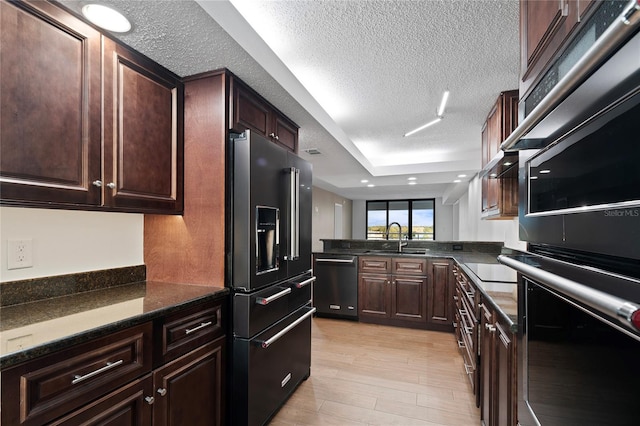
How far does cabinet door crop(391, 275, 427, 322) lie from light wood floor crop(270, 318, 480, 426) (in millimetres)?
267

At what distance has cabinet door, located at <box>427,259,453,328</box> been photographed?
12.0 ft

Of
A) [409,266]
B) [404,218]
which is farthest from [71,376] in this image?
[404,218]

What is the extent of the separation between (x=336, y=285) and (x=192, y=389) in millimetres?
2789

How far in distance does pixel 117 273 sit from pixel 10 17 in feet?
4.24

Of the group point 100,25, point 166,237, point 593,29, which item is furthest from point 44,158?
point 593,29

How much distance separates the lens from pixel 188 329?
4.85 feet

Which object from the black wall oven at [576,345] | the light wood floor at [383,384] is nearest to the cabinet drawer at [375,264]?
the light wood floor at [383,384]

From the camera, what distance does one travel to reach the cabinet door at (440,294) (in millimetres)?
3648

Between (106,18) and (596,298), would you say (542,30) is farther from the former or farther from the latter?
(106,18)

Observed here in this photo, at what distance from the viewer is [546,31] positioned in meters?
0.78

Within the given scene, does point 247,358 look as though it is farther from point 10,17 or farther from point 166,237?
point 10,17

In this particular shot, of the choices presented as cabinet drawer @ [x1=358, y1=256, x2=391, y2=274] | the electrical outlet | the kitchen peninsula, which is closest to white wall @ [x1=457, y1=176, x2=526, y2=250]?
the kitchen peninsula

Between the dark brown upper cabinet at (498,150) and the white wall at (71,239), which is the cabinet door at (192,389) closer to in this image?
the white wall at (71,239)

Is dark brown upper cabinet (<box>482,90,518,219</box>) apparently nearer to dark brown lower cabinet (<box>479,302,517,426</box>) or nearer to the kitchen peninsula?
the kitchen peninsula
